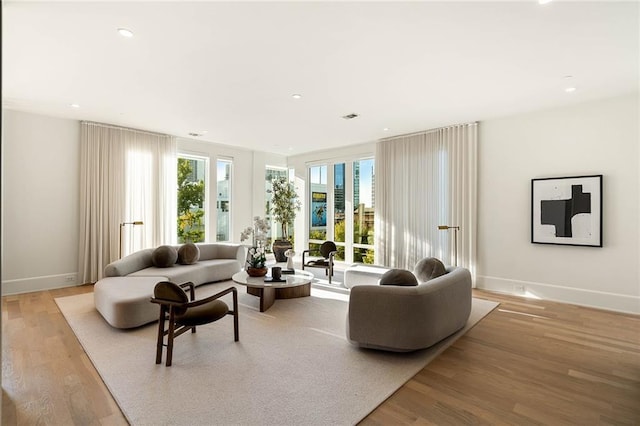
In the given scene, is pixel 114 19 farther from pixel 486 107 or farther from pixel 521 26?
pixel 486 107

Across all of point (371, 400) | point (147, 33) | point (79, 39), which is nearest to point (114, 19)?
point (147, 33)

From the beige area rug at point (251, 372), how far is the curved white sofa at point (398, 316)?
155 millimetres

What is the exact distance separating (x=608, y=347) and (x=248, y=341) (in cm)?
373

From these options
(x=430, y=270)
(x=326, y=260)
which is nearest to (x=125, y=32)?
(x=430, y=270)

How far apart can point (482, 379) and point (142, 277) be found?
432 centimetres

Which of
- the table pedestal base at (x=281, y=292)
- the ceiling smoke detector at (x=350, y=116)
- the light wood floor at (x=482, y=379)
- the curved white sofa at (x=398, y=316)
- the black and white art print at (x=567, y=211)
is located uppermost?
the ceiling smoke detector at (x=350, y=116)

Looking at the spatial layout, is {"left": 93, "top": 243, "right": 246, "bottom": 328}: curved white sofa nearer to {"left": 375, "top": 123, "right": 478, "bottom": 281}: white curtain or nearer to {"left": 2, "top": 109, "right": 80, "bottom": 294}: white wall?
{"left": 2, "top": 109, "right": 80, "bottom": 294}: white wall

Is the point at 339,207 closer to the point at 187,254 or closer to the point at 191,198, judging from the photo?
the point at 191,198

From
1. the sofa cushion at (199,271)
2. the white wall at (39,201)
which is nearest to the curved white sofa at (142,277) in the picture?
the sofa cushion at (199,271)

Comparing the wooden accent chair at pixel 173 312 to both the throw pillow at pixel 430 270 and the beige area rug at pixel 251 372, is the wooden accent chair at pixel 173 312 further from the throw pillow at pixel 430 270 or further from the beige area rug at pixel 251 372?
the throw pillow at pixel 430 270

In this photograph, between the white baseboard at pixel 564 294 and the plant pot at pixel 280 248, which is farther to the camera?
the plant pot at pixel 280 248

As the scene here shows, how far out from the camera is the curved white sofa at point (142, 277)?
370 centimetres

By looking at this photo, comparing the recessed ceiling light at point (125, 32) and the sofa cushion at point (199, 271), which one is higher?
the recessed ceiling light at point (125, 32)

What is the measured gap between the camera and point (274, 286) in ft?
14.5
